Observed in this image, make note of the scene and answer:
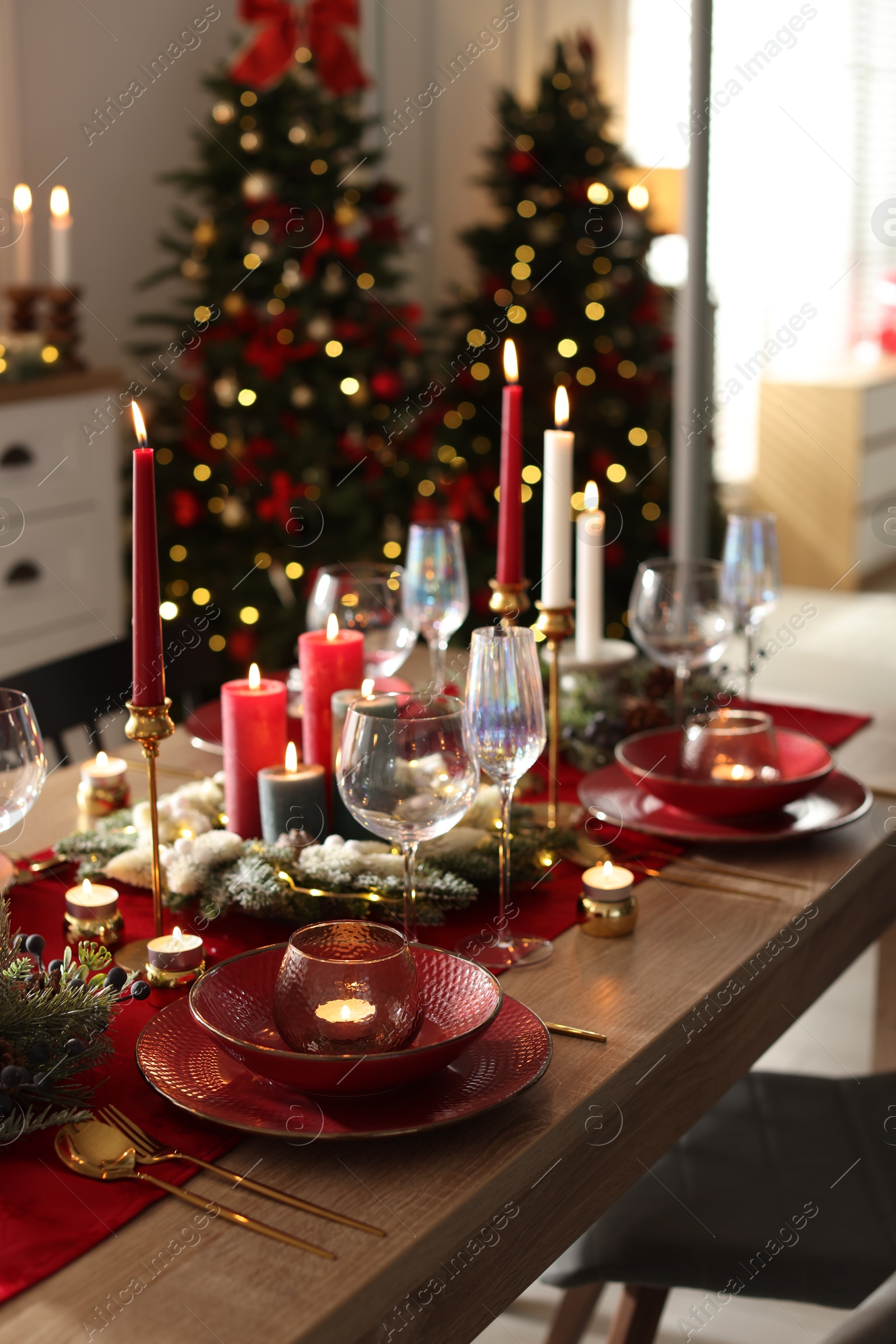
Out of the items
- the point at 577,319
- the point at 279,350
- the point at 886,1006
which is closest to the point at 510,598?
the point at 886,1006

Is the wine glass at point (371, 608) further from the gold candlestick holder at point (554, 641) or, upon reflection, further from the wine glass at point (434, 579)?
the gold candlestick holder at point (554, 641)

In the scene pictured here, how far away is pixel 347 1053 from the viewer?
31.3 inches

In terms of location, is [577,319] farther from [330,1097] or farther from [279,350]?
[330,1097]

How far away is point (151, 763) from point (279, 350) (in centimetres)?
229

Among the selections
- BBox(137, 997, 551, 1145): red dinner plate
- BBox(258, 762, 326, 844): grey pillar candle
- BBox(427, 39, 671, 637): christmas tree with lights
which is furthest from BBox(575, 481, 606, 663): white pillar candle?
BBox(427, 39, 671, 637): christmas tree with lights

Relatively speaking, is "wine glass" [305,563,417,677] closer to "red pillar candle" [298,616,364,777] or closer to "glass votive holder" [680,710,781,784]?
"red pillar candle" [298,616,364,777]

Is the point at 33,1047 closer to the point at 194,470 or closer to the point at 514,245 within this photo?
the point at 194,470

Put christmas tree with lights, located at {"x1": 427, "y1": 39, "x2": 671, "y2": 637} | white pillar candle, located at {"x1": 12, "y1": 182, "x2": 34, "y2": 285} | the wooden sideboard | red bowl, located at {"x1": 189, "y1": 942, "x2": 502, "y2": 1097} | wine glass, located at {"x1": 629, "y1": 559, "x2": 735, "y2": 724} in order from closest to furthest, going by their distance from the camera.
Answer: red bowl, located at {"x1": 189, "y1": 942, "x2": 502, "y2": 1097} → wine glass, located at {"x1": 629, "y1": 559, "x2": 735, "y2": 724} → white pillar candle, located at {"x1": 12, "y1": 182, "x2": 34, "y2": 285} → the wooden sideboard → christmas tree with lights, located at {"x1": 427, "y1": 39, "x2": 671, "y2": 637}

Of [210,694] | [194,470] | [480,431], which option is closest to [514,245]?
[480,431]

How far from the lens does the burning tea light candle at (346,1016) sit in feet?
2.59

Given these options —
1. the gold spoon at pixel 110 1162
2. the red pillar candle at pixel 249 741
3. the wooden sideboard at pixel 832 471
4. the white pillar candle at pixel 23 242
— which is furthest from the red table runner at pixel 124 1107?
the wooden sideboard at pixel 832 471

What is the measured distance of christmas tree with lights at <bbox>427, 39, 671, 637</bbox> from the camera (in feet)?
12.4

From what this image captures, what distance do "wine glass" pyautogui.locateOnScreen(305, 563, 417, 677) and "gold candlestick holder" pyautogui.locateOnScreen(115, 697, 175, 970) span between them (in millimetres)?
425

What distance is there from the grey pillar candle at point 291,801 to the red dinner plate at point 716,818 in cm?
27
